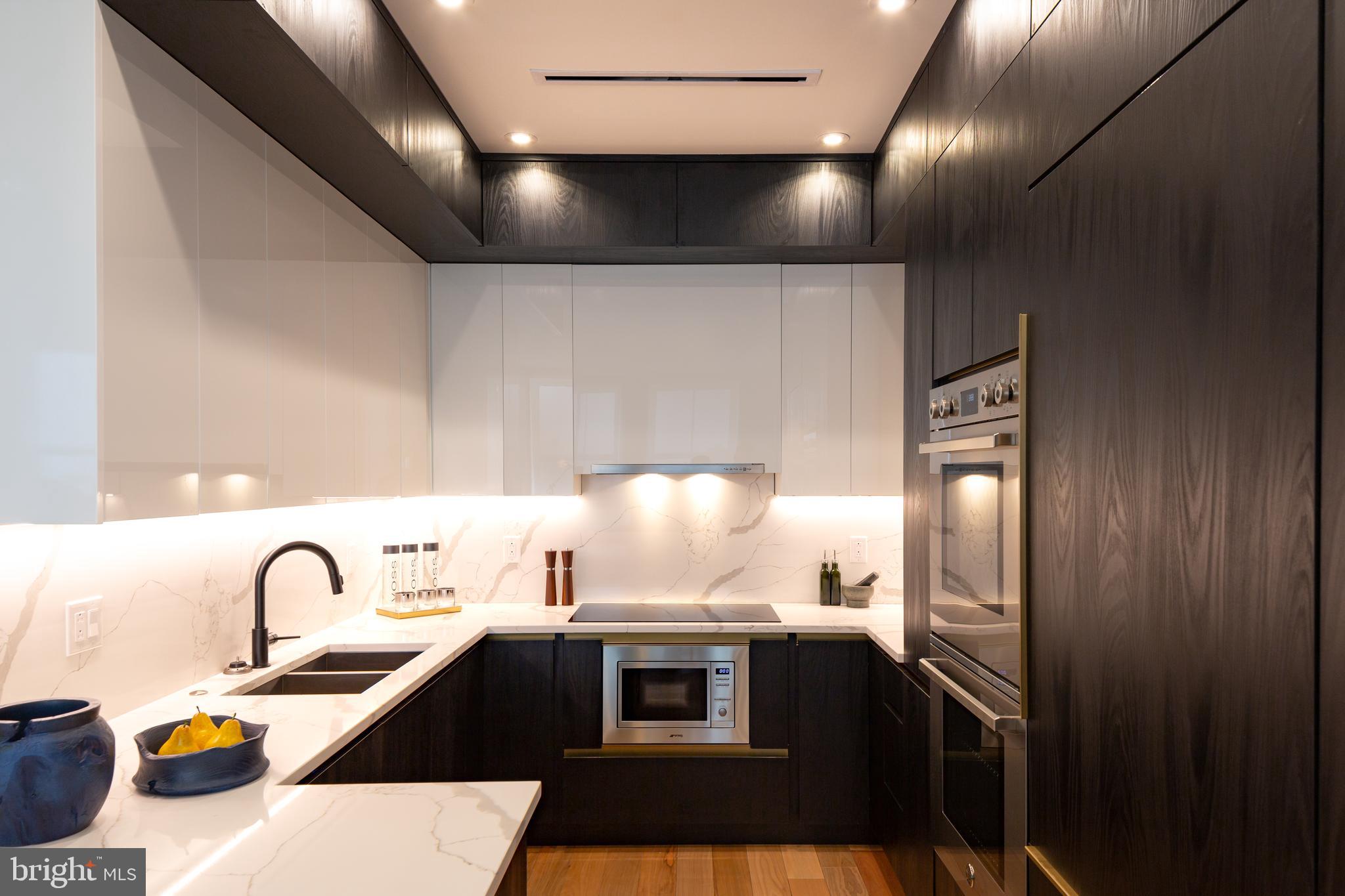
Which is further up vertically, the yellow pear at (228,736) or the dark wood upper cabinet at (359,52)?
the dark wood upper cabinet at (359,52)

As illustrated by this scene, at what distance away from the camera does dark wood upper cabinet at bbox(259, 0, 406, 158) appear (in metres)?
1.66

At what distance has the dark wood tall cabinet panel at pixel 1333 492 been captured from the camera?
83 cm

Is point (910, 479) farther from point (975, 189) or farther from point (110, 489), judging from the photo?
point (110, 489)

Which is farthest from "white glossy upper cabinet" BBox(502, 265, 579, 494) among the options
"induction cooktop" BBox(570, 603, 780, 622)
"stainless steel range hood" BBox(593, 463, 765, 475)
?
"induction cooktop" BBox(570, 603, 780, 622)

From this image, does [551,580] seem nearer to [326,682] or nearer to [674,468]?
[674,468]

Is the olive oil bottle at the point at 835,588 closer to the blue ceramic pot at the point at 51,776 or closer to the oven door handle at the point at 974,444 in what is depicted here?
the oven door handle at the point at 974,444

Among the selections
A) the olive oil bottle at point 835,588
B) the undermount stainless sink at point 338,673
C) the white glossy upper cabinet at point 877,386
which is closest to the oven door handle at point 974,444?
the white glossy upper cabinet at point 877,386

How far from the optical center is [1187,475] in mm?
1098

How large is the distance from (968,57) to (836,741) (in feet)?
7.72

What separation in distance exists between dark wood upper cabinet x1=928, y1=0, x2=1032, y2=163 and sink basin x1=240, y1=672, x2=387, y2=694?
7.30ft

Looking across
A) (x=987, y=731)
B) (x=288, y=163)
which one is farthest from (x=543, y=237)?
(x=987, y=731)

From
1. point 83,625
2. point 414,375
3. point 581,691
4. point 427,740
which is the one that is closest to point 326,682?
point 427,740

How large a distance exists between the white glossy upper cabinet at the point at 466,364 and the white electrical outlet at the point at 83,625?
1.57 m

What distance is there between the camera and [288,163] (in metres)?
2.08
